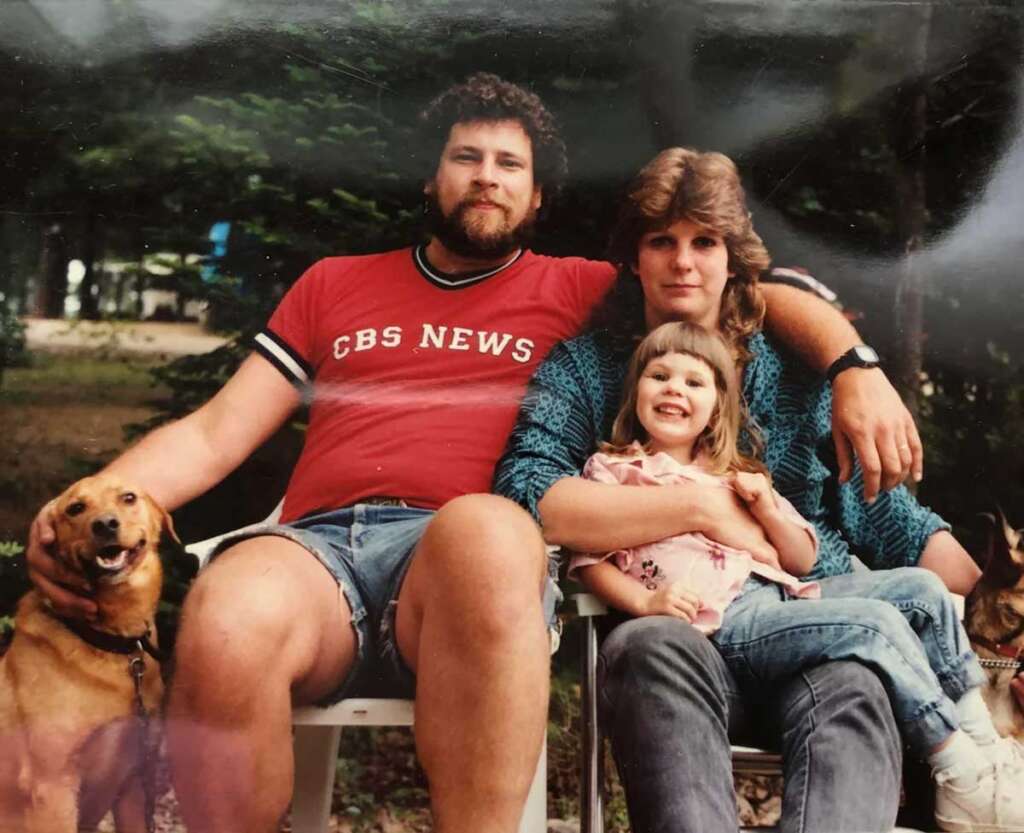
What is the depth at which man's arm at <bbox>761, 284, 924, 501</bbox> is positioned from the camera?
119 inches

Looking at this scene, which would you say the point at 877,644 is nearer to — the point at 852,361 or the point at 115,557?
the point at 852,361

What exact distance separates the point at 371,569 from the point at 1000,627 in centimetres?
147

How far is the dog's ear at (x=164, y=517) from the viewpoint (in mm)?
2928

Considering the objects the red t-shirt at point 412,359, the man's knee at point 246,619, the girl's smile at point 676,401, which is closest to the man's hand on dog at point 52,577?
the man's knee at point 246,619

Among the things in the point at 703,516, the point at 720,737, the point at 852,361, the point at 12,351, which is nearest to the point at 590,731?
the point at 720,737

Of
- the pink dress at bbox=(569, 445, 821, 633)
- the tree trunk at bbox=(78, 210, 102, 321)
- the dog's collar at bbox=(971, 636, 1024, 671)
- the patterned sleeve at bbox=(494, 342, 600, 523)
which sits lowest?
the dog's collar at bbox=(971, 636, 1024, 671)

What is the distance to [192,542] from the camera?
2939 millimetres

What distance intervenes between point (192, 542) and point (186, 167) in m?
0.91

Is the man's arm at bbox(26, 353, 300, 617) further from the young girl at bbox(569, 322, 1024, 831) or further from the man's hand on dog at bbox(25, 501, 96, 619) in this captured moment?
the young girl at bbox(569, 322, 1024, 831)

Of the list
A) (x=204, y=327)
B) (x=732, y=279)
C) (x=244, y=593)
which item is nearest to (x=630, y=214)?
(x=732, y=279)

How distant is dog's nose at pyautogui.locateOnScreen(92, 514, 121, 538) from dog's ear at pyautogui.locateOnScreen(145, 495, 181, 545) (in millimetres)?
86

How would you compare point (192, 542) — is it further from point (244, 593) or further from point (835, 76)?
point (835, 76)

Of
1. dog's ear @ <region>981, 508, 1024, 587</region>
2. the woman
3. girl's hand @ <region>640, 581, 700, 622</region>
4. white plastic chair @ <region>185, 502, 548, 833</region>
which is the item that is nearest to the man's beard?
the woman

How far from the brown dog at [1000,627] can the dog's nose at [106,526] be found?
196 centimetres
